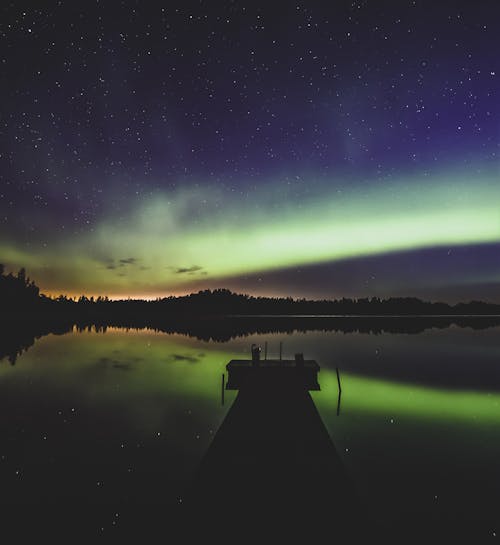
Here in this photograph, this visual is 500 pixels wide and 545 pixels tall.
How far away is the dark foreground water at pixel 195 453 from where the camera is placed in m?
9.33

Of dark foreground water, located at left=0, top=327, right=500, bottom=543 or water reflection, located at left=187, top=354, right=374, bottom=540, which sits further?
dark foreground water, located at left=0, top=327, right=500, bottom=543

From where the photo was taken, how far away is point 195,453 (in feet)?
49.6

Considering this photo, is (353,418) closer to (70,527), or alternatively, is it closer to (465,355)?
(70,527)

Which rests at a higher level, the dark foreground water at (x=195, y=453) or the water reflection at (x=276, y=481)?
the water reflection at (x=276, y=481)

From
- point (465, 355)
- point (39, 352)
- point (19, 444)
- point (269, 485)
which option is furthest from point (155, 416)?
point (465, 355)

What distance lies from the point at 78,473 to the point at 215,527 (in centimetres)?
862

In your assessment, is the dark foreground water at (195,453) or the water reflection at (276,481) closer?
the water reflection at (276,481)

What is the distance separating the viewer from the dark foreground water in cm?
933

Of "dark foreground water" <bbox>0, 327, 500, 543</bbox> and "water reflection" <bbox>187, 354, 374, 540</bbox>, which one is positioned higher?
"water reflection" <bbox>187, 354, 374, 540</bbox>

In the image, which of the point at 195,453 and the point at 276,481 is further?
the point at 195,453

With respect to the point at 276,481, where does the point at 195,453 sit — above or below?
below

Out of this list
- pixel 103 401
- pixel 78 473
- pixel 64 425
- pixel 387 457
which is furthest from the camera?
pixel 103 401

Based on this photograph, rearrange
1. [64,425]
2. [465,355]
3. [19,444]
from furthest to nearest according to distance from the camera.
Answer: [465,355] → [64,425] → [19,444]

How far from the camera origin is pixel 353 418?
20.0m
